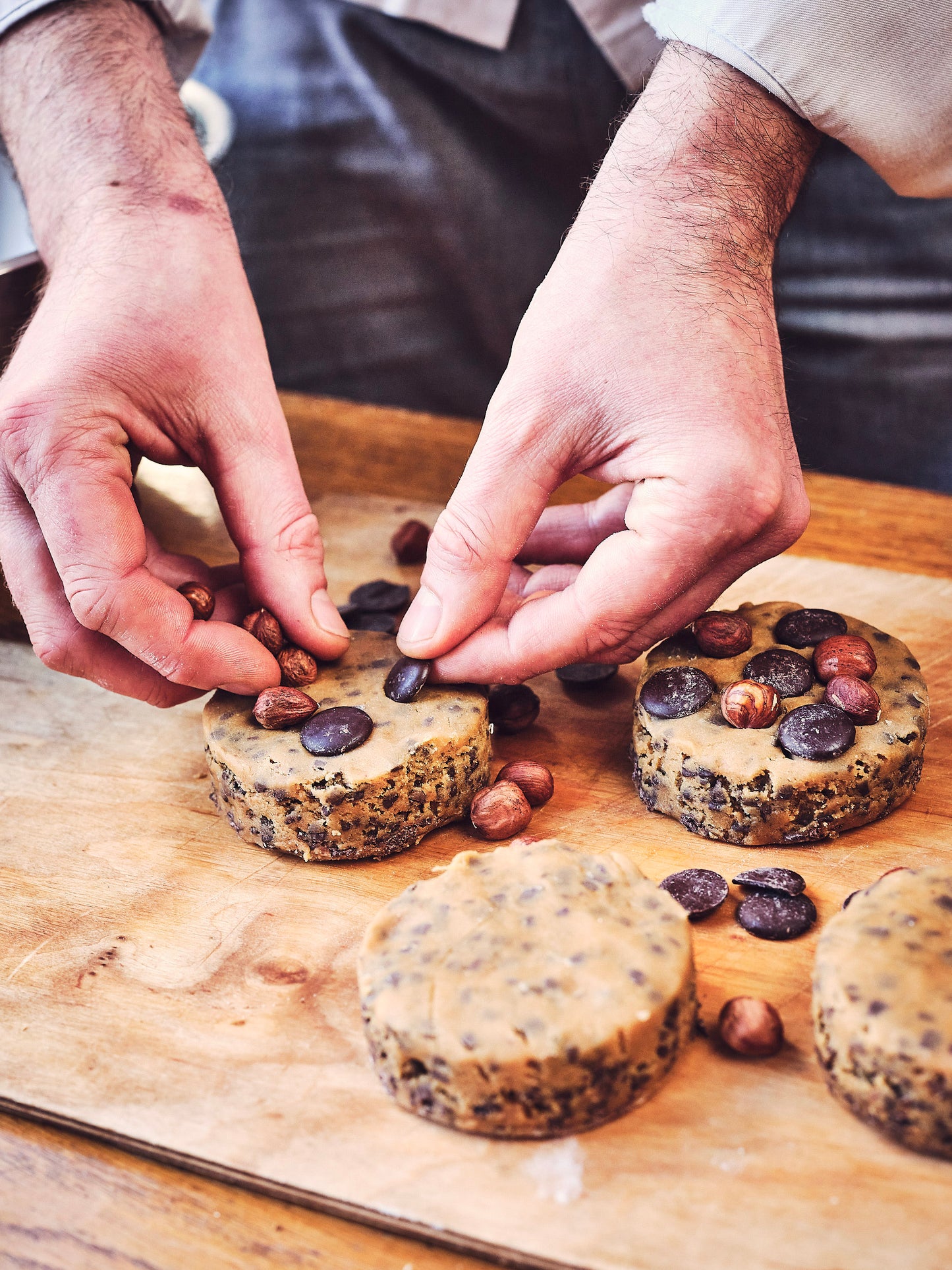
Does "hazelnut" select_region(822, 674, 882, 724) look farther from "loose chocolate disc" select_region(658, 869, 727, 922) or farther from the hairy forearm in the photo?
the hairy forearm

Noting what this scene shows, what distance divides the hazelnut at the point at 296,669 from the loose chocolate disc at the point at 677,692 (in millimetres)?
559

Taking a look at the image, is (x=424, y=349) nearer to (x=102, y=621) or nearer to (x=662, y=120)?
(x=662, y=120)

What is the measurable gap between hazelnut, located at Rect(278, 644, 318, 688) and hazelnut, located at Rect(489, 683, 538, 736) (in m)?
0.33

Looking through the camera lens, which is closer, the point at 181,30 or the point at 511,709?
the point at 511,709

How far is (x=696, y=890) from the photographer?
150 cm

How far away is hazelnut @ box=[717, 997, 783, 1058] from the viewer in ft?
4.20

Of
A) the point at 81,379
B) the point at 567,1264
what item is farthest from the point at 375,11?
the point at 567,1264

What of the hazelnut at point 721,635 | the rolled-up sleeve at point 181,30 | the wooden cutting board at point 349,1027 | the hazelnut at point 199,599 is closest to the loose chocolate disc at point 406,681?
the wooden cutting board at point 349,1027

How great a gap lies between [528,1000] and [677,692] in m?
0.63

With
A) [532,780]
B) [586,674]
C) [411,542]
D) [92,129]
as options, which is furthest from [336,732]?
[92,129]

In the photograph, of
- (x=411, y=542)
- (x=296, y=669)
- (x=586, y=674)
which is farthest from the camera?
(x=411, y=542)

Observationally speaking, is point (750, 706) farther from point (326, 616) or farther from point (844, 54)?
point (844, 54)

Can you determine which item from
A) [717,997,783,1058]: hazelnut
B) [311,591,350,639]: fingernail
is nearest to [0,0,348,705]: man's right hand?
[311,591,350,639]: fingernail

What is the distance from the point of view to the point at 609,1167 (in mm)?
1183
